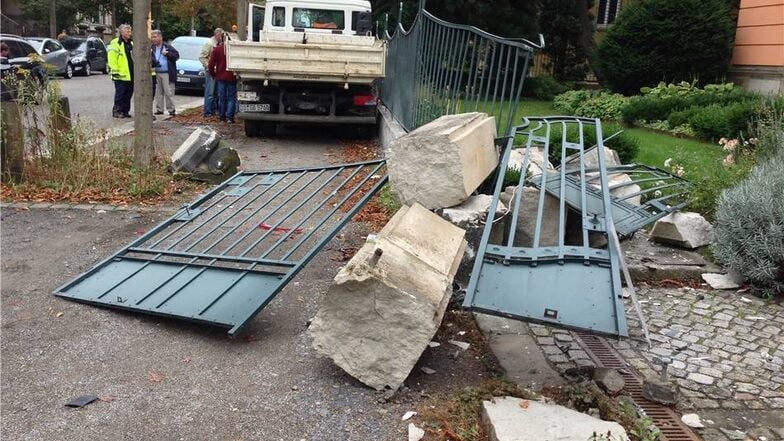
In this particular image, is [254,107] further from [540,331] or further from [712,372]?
[712,372]

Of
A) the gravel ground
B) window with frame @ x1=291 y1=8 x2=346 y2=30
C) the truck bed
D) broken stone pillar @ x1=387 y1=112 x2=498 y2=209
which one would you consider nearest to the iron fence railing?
broken stone pillar @ x1=387 y1=112 x2=498 y2=209

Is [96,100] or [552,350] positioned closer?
[552,350]

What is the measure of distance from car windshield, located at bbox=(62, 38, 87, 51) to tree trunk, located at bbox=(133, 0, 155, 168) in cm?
2424

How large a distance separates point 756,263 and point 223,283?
3964mm

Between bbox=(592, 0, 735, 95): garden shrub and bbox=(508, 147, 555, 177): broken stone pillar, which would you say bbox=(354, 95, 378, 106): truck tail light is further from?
bbox=(592, 0, 735, 95): garden shrub

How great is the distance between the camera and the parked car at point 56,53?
25422 mm

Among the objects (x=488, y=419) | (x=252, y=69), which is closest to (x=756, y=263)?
(x=488, y=419)

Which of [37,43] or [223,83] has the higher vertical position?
[37,43]

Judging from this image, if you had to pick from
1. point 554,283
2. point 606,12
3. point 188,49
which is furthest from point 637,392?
point 606,12

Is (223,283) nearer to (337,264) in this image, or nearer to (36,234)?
(337,264)

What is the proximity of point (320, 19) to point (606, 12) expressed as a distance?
612 inches

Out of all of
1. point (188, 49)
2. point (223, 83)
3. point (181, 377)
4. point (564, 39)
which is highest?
point (564, 39)

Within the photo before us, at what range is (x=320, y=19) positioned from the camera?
44.1ft

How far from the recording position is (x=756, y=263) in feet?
16.6
